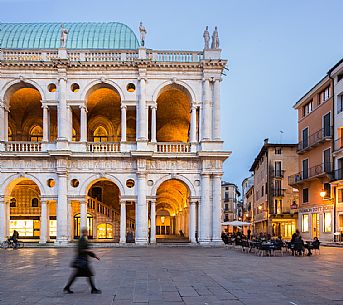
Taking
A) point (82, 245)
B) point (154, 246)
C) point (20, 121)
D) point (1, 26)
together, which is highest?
point (1, 26)

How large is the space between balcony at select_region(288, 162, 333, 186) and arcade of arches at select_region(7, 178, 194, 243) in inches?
495

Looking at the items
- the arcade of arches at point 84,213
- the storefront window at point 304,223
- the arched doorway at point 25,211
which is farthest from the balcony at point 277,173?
the arched doorway at point 25,211

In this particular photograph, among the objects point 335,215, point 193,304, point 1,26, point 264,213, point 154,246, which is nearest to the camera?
point 193,304

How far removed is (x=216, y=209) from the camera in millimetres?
35125

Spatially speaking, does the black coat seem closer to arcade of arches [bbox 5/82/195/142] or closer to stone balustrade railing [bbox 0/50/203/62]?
stone balustrade railing [bbox 0/50/203/62]

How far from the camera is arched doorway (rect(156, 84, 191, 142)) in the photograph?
3988 cm

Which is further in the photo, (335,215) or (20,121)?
(20,121)

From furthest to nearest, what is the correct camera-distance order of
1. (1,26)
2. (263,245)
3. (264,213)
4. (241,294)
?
(264,213) < (1,26) < (263,245) < (241,294)

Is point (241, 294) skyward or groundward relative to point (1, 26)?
groundward

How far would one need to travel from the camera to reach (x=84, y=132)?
36062 millimetres

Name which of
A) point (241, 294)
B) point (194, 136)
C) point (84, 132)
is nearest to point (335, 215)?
point (194, 136)

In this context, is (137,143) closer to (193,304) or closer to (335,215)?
(335,215)

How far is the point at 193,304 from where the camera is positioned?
10836 mm

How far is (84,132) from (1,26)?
14.7 m
